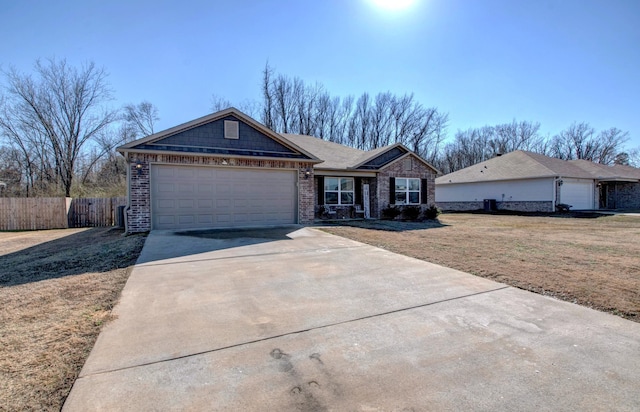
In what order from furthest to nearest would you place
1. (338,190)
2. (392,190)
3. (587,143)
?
(587,143), (392,190), (338,190)

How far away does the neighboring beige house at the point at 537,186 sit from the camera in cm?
2184

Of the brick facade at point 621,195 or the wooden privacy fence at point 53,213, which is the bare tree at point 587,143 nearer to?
the brick facade at point 621,195

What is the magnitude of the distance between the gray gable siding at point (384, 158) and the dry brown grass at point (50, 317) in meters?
11.9

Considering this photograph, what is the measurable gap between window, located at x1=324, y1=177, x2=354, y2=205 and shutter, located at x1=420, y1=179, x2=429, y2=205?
440cm

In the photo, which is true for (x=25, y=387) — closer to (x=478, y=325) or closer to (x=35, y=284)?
(x=35, y=284)

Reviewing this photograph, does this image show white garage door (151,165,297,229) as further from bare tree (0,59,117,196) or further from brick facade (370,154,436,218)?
bare tree (0,59,117,196)

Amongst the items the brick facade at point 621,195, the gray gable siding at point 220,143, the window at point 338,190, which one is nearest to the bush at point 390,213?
the window at point 338,190

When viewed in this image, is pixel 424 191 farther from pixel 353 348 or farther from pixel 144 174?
pixel 353 348

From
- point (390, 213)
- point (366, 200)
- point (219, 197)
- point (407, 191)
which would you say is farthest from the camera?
point (407, 191)

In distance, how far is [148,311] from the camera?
387cm

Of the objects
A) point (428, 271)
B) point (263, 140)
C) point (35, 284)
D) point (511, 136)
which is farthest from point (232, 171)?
point (511, 136)

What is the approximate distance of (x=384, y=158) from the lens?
17.0m

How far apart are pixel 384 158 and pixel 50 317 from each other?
15.4 meters

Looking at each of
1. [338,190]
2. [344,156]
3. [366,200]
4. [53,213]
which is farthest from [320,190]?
[53,213]
